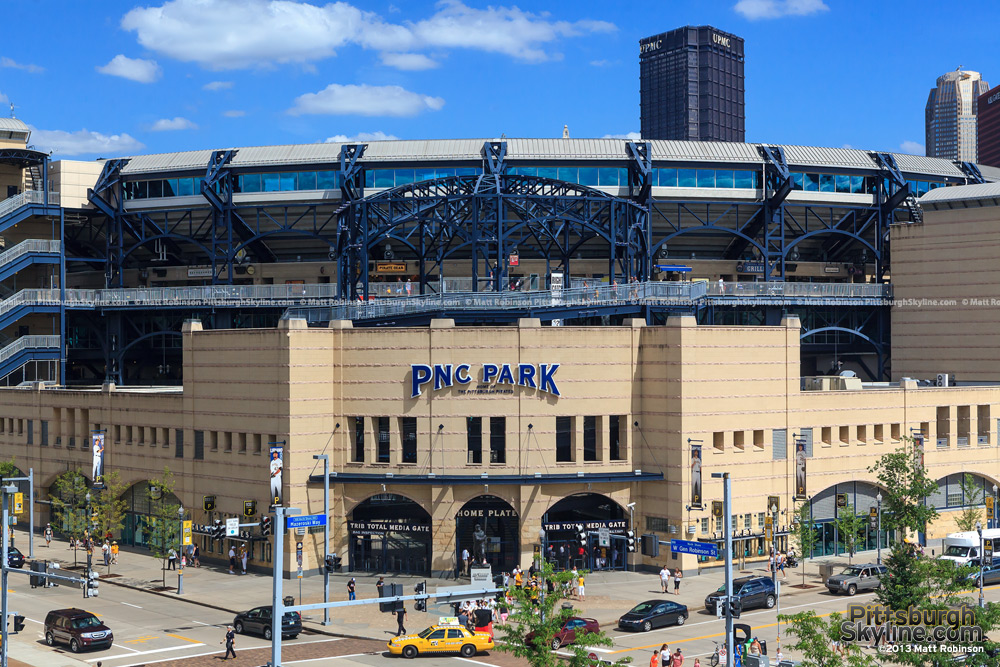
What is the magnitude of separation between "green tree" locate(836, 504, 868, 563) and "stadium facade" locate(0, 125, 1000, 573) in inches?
78.8

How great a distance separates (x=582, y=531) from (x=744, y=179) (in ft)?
151

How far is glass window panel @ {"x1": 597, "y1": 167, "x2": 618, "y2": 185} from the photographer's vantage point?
98875mm

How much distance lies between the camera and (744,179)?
331 ft

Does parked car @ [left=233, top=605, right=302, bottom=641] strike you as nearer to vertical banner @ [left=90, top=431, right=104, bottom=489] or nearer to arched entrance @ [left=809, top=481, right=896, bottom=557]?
vertical banner @ [left=90, top=431, right=104, bottom=489]

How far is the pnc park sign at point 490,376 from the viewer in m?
65.4

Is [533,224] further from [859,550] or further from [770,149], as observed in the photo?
[859,550]

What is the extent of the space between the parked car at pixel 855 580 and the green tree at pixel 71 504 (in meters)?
44.5

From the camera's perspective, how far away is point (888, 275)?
111375 mm

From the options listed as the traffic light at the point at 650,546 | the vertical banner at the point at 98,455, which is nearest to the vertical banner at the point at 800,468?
the traffic light at the point at 650,546

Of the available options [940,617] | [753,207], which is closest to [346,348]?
[940,617]

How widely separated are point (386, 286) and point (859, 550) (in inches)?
1640

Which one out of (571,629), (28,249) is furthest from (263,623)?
(28,249)

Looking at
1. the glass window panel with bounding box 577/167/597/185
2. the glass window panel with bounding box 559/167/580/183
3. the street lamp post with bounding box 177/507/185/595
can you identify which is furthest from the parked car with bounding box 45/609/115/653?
the glass window panel with bounding box 577/167/597/185

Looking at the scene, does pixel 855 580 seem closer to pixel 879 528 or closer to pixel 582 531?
pixel 879 528
